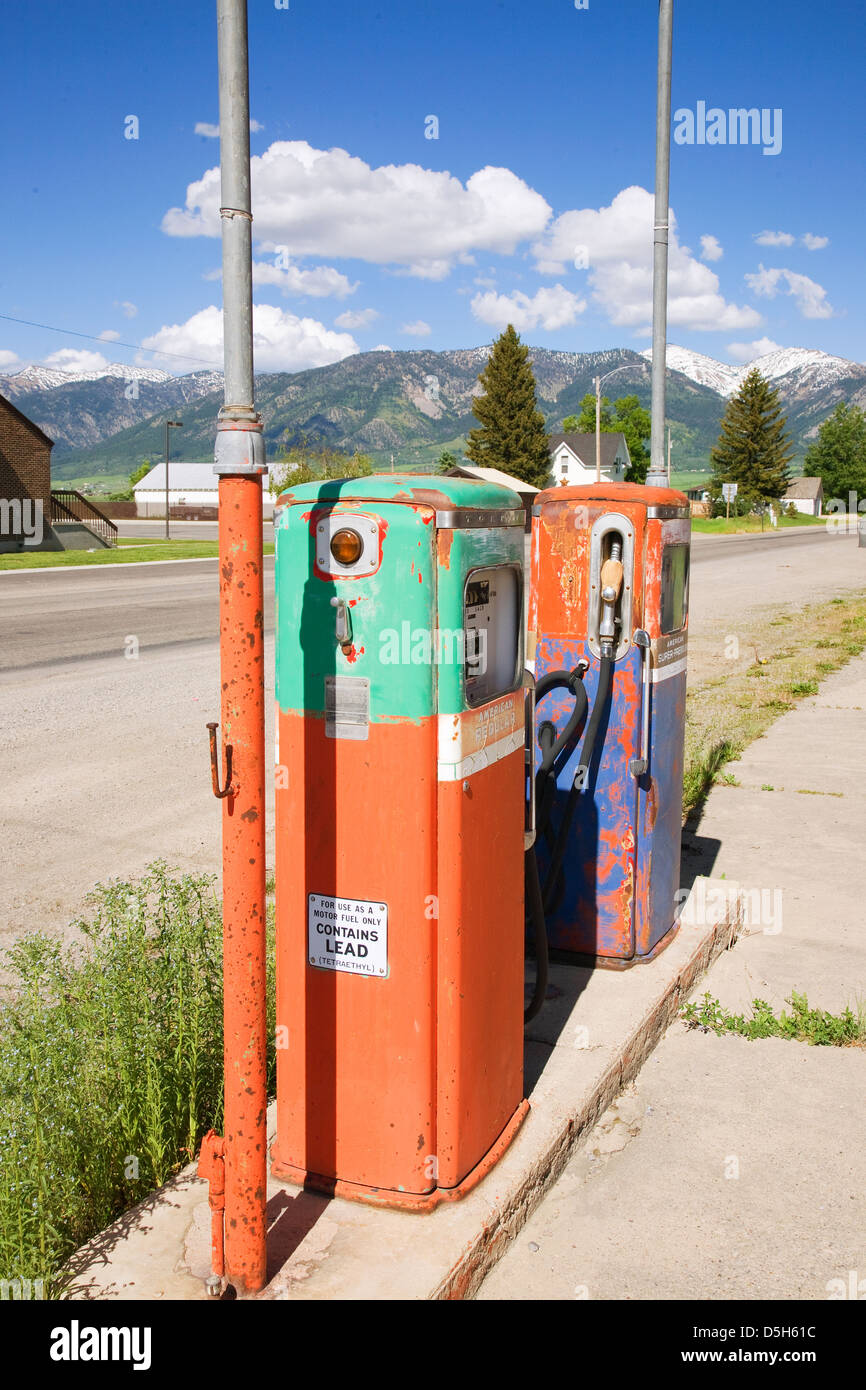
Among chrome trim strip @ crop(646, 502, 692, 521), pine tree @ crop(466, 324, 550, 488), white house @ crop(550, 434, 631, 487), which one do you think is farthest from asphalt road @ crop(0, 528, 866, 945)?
white house @ crop(550, 434, 631, 487)

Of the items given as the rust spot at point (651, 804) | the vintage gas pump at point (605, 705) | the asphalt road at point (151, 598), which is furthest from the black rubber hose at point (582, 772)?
the asphalt road at point (151, 598)

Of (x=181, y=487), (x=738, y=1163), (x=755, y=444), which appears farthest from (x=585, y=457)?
(x=738, y=1163)

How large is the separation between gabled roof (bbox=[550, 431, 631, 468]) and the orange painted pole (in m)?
101

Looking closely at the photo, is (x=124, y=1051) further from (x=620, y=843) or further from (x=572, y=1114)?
(x=620, y=843)

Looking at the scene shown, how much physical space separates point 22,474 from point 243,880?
41172mm

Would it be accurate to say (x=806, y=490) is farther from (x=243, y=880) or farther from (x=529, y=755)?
(x=243, y=880)

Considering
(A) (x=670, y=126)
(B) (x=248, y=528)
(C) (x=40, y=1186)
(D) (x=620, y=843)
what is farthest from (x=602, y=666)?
(A) (x=670, y=126)

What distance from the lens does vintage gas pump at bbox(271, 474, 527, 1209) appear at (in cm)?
265

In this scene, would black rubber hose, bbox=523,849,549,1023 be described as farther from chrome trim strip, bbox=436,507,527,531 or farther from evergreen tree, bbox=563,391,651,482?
evergreen tree, bbox=563,391,651,482

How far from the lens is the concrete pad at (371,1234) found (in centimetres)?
255

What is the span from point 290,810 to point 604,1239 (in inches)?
55.0

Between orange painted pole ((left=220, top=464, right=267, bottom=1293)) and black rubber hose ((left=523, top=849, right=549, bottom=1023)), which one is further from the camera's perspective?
black rubber hose ((left=523, top=849, right=549, bottom=1023))

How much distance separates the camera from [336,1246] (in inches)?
105

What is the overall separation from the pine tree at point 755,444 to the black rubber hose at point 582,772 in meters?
88.2
